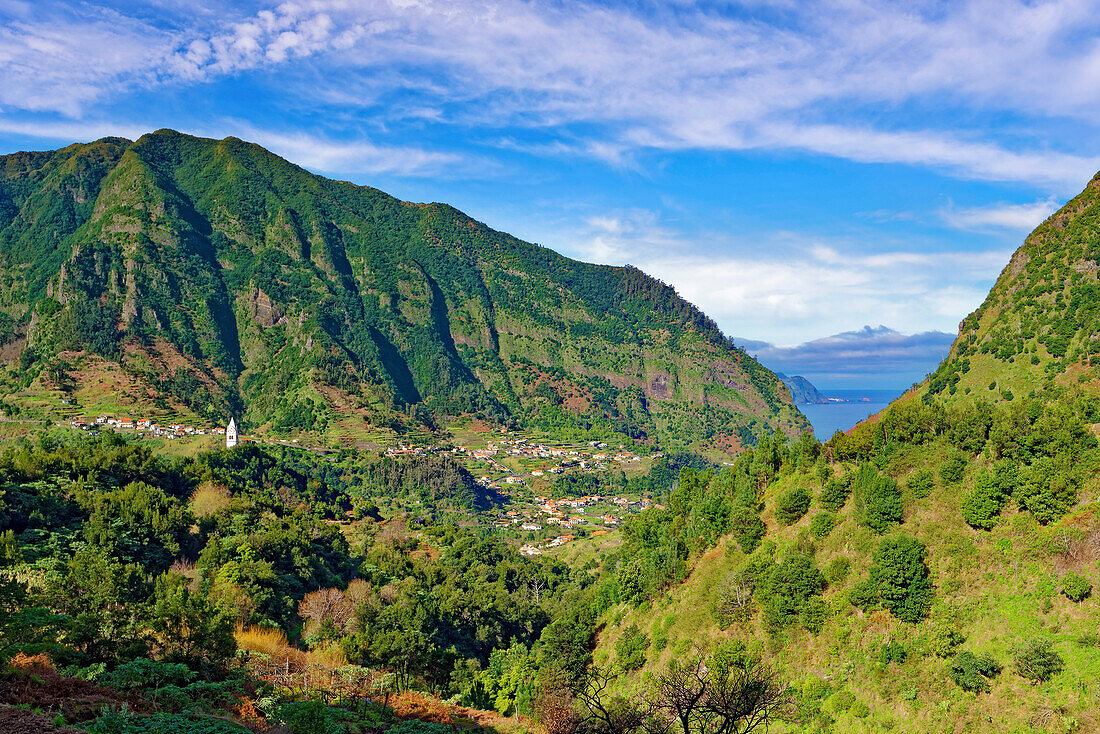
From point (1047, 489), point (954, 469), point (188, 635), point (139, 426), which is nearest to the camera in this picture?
point (188, 635)

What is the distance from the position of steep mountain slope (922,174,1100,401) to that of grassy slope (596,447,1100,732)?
2164 centimetres

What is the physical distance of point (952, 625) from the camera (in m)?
32.6

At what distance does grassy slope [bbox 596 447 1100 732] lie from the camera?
28.1 m

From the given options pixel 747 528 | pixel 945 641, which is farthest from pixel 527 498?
pixel 945 641

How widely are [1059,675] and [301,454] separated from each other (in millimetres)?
150661

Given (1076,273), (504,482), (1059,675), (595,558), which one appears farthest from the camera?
(504,482)

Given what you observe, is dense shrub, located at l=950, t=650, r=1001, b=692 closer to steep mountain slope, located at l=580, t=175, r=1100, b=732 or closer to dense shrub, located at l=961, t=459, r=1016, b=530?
steep mountain slope, located at l=580, t=175, r=1100, b=732

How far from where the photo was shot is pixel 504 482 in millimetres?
181000

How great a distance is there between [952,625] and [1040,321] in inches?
1525

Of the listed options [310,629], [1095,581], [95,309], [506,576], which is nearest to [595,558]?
[506,576]

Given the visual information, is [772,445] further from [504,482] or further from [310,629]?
[504,482]

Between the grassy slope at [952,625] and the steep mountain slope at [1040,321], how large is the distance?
21638mm

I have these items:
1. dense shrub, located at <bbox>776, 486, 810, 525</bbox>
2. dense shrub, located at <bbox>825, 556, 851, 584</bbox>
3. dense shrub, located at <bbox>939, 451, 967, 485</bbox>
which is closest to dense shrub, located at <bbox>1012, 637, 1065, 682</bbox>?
dense shrub, located at <bbox>825, 556, 851, 584</bbox>

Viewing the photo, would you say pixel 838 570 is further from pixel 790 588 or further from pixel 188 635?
pixel 188 635
